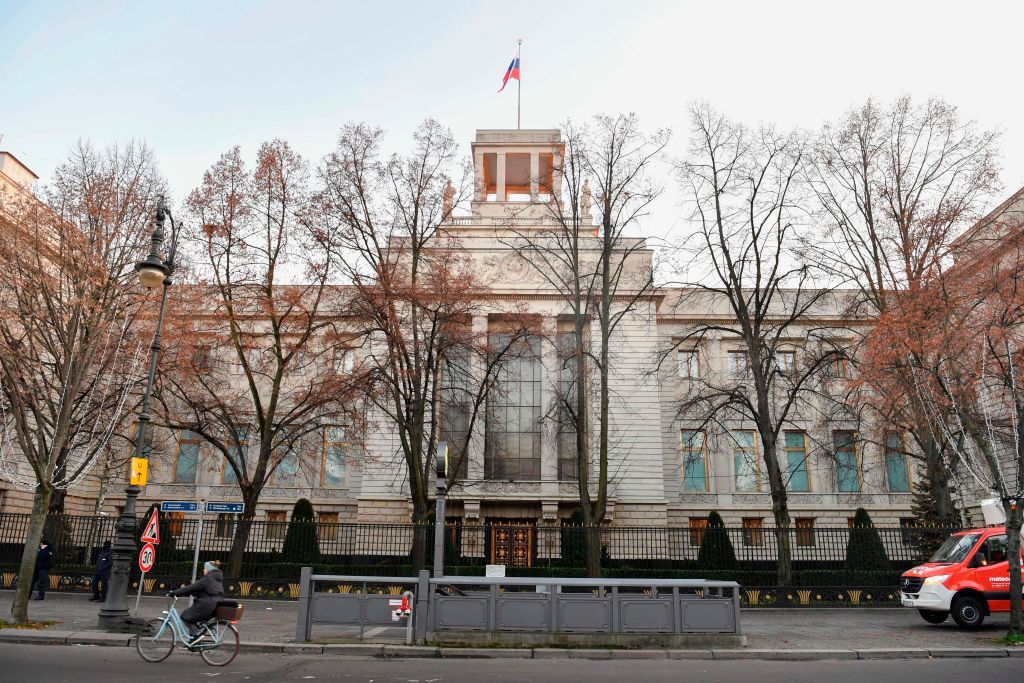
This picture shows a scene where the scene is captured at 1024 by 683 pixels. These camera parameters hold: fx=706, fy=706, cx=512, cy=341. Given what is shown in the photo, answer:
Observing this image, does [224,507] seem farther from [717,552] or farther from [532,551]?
[717,552]

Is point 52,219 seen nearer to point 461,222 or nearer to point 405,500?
point 405,500

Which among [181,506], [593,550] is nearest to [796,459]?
[593,550]

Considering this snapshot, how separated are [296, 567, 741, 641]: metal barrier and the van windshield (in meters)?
7.06

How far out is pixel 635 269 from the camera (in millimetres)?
38156

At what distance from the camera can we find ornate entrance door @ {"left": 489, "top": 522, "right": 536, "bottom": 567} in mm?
23288

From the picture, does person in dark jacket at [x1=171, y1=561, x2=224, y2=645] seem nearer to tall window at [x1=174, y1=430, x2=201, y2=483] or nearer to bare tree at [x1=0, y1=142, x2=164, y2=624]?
bare tree at [x1=0, y1=142, x2=164, y2=624]

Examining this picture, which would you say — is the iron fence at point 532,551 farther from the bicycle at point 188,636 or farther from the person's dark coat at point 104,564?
the bicycle at point 188,636

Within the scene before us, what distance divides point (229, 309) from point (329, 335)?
3.50m

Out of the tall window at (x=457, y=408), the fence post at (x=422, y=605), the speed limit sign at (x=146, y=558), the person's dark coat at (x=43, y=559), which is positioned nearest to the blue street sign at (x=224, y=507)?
the speed limit sign at (x=146, y=558)

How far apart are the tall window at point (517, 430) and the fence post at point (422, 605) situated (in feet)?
70.7

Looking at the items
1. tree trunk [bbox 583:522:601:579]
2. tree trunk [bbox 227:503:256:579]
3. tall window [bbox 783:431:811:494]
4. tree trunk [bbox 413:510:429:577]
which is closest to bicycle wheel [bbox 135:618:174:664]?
tree trunk [bbox 413:510:429:577]

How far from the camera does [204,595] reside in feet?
37.6

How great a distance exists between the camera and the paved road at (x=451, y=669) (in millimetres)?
9734

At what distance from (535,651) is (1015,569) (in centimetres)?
993
